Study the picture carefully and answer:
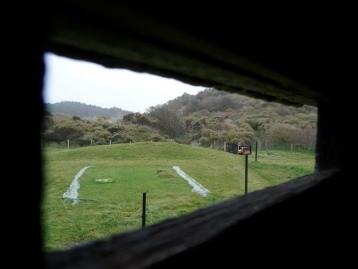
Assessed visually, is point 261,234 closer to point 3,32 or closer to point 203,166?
point 3,32

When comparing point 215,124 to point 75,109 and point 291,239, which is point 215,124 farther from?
point 291,239

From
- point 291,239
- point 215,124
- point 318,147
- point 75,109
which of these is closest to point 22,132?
point 291,239

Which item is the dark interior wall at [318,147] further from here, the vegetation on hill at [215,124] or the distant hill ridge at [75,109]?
the vegetation on hill at [215,124]

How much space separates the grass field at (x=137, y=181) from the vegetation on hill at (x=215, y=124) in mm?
1325

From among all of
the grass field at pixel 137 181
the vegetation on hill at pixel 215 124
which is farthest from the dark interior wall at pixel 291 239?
the vegetation on hill at pixel 215 124

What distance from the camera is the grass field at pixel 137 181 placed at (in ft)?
44.6

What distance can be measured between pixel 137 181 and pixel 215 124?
1485 cm

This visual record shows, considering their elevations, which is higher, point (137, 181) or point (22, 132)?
point (22, 132)

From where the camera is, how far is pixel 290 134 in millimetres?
30641

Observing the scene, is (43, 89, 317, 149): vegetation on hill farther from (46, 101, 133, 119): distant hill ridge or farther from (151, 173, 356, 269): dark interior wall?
(151, 173, 356, 269): dark interior wall

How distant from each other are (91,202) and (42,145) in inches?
648

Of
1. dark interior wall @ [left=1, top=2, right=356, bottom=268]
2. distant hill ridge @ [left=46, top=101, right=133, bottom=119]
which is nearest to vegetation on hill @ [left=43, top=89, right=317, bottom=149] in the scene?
distant hill ridge @ [left=46, top=101, right=133, bottom=119]

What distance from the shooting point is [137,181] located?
21.5 m

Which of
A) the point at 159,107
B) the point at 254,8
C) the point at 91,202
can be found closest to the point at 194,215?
the point at 254,8
